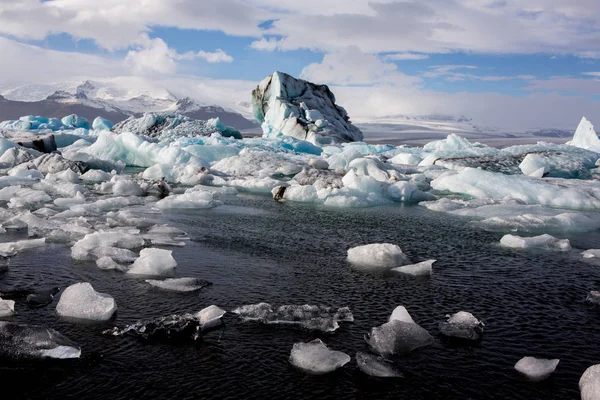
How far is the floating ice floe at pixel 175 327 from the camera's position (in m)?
4.07

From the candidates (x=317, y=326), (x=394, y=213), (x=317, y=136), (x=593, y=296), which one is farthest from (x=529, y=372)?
(x=317, y=136)

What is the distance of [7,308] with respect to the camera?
4.43 m

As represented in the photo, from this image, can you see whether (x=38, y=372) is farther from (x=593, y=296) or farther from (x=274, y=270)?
(x=593, y=296)

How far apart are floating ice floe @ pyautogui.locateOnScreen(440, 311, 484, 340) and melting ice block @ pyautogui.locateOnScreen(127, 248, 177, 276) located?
3107mm

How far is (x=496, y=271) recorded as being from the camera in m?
6.45

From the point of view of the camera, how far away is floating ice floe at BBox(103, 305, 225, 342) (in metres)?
4.07

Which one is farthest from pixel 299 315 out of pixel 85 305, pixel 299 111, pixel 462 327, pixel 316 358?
pixel 299 111

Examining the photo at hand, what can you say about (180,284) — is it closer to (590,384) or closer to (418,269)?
(418,269)

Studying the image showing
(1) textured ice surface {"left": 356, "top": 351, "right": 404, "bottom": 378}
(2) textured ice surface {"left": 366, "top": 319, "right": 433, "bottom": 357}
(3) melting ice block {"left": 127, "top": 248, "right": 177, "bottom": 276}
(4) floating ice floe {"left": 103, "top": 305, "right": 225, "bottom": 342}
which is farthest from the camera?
(3) melting ice block {"left": 127, "top": 248, "right": 177, "bottom": 276}

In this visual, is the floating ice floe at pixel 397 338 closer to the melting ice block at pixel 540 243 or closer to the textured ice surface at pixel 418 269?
the textured ice surface at pixel 418 269

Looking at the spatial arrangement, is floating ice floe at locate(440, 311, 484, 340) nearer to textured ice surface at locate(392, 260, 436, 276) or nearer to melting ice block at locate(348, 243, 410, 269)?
textured ice surface at locate(392, 260, 436, 276)

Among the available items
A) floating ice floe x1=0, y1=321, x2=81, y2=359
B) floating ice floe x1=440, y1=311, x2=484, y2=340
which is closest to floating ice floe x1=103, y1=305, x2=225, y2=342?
floating ice floe x1=0, y1=321, x2=81, y2=359

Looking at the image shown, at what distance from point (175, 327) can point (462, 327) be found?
2432 mm

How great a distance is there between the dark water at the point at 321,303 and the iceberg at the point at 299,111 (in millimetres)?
26094
